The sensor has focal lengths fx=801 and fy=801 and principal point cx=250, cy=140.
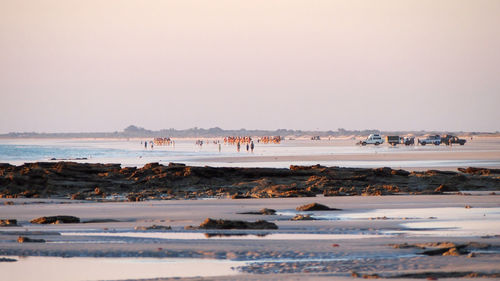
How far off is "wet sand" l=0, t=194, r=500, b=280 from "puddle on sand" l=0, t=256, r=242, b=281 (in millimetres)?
176

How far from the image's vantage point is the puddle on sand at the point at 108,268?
11.6 m

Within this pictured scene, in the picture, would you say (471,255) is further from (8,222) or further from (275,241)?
(8,222)

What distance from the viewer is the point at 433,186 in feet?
98.5

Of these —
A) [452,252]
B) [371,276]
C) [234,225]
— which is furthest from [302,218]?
[371,276]

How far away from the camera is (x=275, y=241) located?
584 inches

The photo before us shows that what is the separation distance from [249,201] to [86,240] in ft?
34.0

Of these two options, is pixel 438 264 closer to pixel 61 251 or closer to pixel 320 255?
pixel 320 255

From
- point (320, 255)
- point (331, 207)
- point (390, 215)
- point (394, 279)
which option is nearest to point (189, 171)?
point (331, 207)

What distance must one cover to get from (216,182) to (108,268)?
788 inches

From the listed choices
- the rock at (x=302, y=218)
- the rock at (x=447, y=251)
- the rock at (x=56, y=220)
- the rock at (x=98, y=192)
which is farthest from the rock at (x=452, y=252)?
the rock at (x=98, y=192)

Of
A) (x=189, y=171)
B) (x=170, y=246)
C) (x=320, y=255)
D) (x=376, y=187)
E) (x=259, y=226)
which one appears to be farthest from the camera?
(x=189, y=171)

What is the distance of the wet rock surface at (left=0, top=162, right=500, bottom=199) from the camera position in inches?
1121

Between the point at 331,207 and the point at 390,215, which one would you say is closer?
the point at 390,215

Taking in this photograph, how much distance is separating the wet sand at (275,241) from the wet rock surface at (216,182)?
4.62 meters
